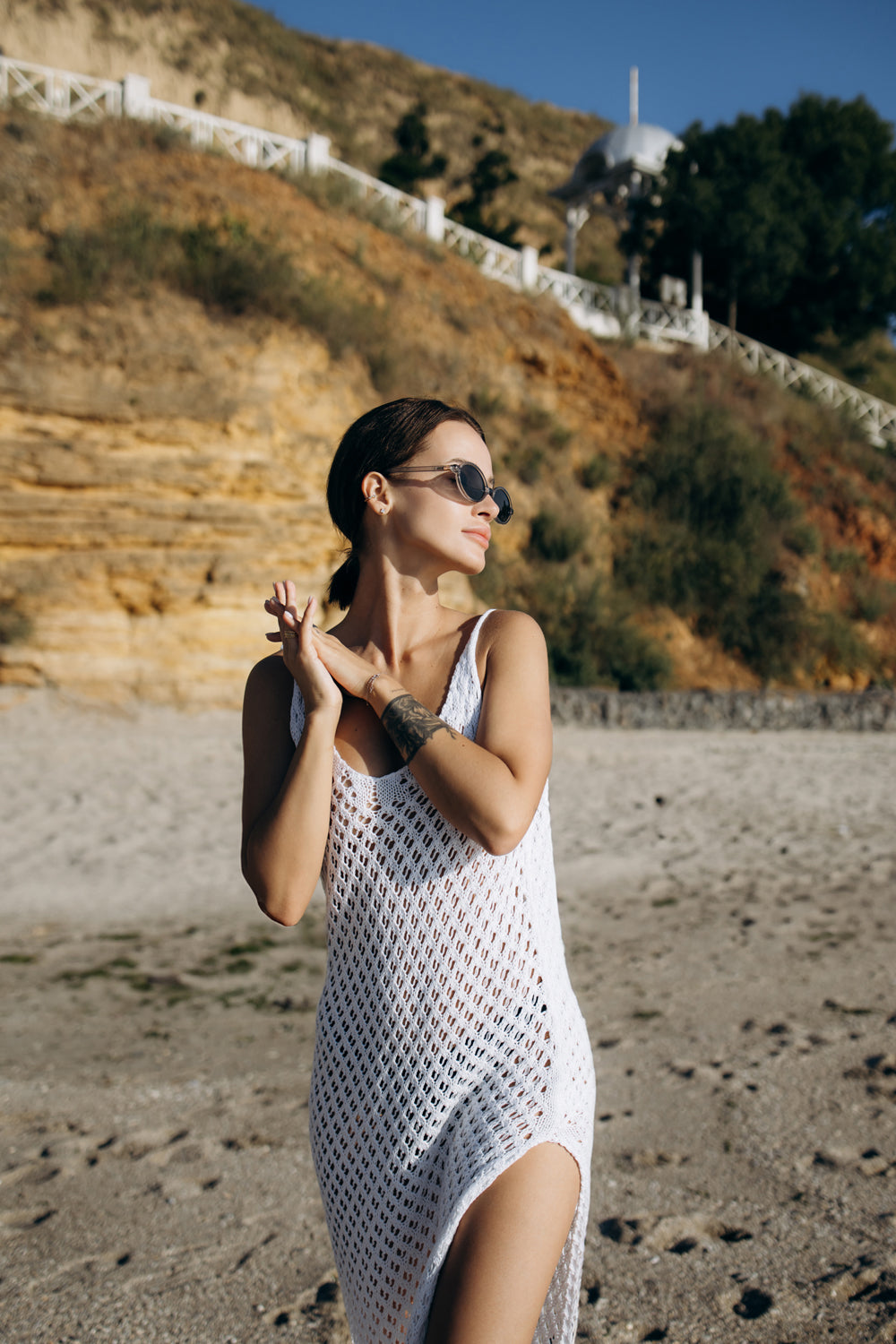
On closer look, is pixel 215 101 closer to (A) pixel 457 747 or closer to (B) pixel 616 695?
(B) pixel 616 695

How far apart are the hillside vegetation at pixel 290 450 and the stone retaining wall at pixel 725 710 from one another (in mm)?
1738

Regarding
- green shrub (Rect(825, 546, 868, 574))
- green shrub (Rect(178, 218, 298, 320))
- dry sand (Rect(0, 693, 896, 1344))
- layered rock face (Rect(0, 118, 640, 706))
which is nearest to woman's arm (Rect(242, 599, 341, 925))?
dry sand (Rect(0, 693, 896, 1344))

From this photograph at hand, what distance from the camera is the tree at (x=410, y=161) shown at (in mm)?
28469

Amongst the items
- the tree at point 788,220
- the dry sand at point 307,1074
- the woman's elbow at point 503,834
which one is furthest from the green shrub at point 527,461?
the woman's elbow at point 503,834

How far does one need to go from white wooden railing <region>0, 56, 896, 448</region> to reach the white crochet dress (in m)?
15.3

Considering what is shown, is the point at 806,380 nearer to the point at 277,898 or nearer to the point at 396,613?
the point at 396,613

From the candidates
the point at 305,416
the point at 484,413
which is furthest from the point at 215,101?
the point at 305,416

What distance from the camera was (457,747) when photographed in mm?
1402

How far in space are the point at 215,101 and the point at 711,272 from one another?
54.1 ft

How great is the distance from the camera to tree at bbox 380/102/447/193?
28469mm

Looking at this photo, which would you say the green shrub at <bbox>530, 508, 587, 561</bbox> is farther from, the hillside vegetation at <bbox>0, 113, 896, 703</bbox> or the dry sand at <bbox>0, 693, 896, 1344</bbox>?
the dry sand at <bbox>0, 693, 896, 1344</bbox>

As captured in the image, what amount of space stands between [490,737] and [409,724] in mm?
130

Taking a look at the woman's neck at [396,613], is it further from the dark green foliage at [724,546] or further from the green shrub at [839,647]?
the green shrub at [839,647]

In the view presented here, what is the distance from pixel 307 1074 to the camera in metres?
4.05
